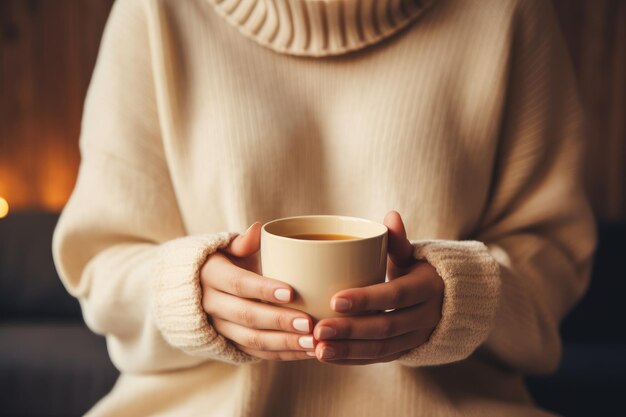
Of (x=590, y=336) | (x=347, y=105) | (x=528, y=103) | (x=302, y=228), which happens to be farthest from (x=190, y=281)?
(x=590, y=336)

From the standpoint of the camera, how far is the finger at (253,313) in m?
0.47

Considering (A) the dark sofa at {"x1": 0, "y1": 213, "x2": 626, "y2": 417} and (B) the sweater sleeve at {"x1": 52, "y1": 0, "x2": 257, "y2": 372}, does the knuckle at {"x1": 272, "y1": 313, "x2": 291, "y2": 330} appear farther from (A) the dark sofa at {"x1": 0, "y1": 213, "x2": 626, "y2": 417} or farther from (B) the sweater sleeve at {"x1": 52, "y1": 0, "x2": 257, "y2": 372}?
(A) the dark sofa at {"x1": 0, "y1": 213, "x2": 626, "y2": 417}

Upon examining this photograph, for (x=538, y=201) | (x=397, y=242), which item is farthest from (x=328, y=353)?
(x=538, y=201)

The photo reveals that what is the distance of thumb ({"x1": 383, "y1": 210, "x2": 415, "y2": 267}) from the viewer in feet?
1.72

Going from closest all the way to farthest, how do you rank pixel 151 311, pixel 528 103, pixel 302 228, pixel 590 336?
pixel 302 228 → pixel 151 311 → pixel 528 103 → pixel 590 336

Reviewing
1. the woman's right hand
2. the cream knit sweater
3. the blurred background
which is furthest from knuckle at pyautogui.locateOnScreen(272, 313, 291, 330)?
the blurred background

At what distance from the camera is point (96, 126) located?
29.9 inches

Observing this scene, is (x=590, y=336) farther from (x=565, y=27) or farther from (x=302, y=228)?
(x=302, y=228)

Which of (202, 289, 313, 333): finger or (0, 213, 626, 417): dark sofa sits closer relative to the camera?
(202, 289, 313, 333): finger

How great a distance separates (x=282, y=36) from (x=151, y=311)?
1.33 feet

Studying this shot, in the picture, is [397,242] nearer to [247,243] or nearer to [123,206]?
[247,243]

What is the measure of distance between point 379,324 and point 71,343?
5.03ft

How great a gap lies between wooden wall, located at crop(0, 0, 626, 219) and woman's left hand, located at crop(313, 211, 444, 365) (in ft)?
6.38

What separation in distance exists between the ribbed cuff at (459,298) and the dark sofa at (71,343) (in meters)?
1.08
